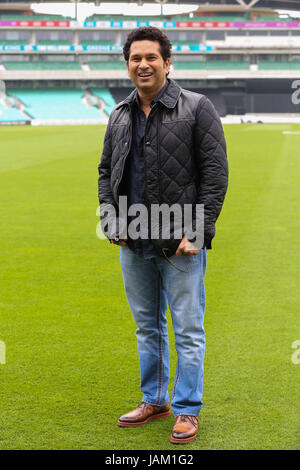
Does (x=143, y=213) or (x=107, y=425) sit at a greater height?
(x=143, y=213)

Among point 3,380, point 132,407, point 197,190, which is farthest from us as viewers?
point 3,380

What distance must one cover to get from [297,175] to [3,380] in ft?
46.5

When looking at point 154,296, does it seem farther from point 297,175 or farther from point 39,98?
point 39,98

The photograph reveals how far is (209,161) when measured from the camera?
3643 millimetres

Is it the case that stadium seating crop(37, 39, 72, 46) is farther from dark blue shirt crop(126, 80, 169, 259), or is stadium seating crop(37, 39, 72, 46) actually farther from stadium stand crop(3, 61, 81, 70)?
dark blue shirt crop(126, 80, 169, 259)

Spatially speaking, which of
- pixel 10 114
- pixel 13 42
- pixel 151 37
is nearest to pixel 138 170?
pixel 151 37

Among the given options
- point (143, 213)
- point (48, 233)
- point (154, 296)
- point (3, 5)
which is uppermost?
point (3, 5)

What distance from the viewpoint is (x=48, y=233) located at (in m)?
10.4

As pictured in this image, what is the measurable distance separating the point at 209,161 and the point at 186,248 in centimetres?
50

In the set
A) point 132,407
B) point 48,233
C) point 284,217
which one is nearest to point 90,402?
point 132,407

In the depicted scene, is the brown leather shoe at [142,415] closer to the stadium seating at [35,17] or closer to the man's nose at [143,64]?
the man's nose at [143,64]

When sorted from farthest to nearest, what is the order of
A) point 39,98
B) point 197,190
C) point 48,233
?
point 39,98 → point 48,233 → point 197,190

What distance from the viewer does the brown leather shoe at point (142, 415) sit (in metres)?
→ 3.96

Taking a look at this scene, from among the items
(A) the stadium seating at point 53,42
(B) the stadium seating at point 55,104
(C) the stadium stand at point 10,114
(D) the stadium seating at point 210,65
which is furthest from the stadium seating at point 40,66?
(D) the stadium seating at point 210,65
